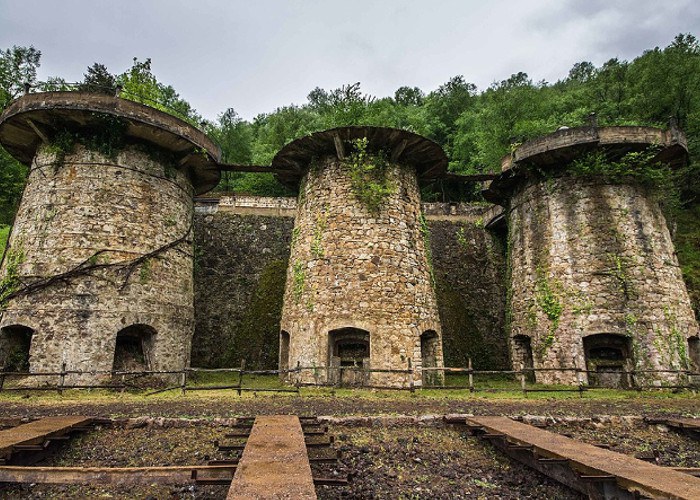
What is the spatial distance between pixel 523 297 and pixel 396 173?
6.13 metres

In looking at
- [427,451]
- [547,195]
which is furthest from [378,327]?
[547,195]

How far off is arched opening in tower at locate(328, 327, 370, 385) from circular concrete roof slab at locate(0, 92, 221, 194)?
23.6 feet

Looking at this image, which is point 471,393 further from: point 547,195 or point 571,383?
→ point 547,195

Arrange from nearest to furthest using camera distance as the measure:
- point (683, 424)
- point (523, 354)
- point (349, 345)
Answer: point (683, 424), point (349, 345), point (523, 354)

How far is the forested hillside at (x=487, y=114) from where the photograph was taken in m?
18.4

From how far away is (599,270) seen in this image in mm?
12852

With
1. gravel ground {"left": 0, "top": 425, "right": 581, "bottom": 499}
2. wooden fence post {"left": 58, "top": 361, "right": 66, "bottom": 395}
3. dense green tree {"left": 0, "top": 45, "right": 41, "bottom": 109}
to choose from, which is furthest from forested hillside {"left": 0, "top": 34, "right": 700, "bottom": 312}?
gravel ground {"left": 0, "top": 425, "right": 581, "bottom": 499}

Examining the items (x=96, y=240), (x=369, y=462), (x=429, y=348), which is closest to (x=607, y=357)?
(x=429, y=348)

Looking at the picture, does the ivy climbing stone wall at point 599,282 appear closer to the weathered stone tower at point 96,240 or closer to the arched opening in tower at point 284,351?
the arched opening in tower at point 284,351

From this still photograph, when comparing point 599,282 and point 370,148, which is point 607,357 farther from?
point 370,148

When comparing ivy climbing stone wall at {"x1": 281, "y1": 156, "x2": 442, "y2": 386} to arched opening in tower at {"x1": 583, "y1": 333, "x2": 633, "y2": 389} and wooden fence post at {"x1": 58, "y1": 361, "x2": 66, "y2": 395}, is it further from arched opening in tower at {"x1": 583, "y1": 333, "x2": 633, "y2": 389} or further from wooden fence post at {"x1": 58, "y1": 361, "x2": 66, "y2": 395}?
wooden fence post at {"x1": 58, "y1": 361, "x2": 66, "y2": 395}

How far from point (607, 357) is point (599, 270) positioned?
2.62m

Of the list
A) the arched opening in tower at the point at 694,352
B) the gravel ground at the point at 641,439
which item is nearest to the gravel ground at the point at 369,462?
the gravel ground at the point at 641,439

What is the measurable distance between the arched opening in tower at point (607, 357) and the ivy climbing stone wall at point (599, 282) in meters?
0.10
